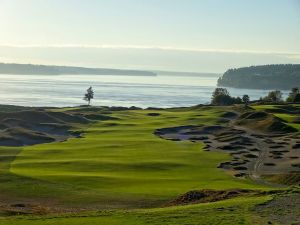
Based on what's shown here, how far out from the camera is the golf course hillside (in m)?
25.5

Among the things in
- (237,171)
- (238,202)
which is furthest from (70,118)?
(238,202)

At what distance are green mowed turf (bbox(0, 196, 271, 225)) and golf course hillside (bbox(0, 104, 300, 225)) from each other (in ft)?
0.15

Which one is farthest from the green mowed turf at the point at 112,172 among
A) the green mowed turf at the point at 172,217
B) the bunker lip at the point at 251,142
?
the green mowed turf at the point at 172,217

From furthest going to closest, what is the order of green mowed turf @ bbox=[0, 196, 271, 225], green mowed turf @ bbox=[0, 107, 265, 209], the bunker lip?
the bunker lip → green mowed turf @ bbox=[0, 107, 265, 209] → green mowed turf @ bbox=[0, 196, 271, 225]

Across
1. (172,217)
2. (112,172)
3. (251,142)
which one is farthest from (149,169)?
(251,142)

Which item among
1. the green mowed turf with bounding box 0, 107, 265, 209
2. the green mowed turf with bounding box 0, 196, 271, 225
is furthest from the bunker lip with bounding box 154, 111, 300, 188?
the green mowed turf with bounding box 0, 196, 271, 225

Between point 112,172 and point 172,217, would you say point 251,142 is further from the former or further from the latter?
point 172,217

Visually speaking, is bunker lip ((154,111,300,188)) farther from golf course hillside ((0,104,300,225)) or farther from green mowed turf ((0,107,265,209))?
green mowed turf ((0,107,265,209))

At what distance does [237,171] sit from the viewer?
51219 mm

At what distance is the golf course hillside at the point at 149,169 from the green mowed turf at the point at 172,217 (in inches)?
1.8

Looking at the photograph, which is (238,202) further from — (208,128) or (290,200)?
(208,128)

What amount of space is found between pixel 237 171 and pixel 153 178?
11.4 m

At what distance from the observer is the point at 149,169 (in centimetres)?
4881

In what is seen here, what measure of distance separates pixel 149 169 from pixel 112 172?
4.13m
